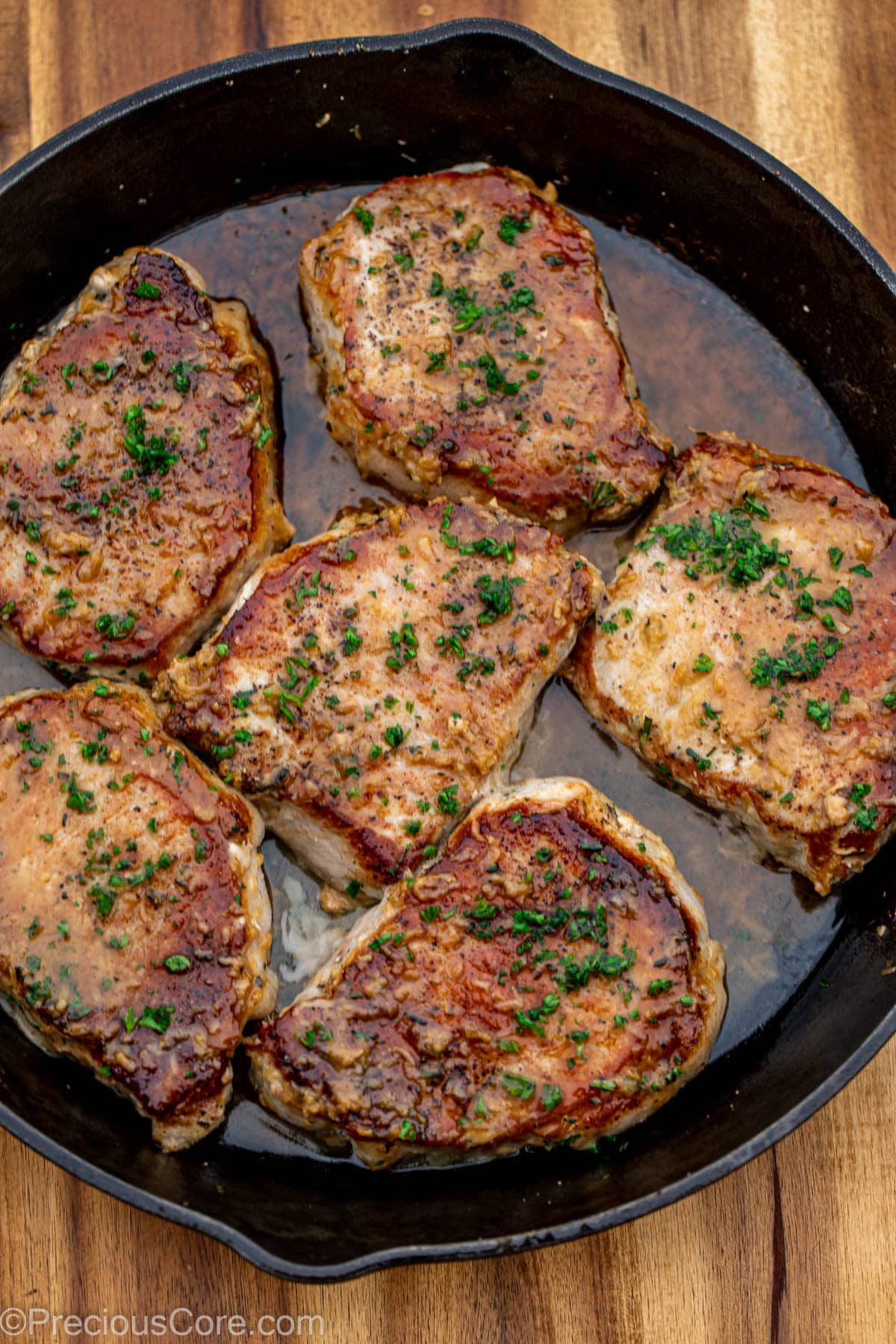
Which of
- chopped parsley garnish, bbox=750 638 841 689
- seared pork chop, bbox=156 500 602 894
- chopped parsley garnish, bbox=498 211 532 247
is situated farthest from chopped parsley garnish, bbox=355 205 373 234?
chopped parsley garnish, bbox=750 638 841 689

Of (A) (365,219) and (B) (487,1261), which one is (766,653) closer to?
(A) (365,219)

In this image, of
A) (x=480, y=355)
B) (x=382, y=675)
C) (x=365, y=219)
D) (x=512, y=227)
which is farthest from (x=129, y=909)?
(x=512, y=227)

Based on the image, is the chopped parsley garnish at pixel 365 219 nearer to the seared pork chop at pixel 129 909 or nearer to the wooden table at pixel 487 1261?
the wooden table at pixel 487 1261

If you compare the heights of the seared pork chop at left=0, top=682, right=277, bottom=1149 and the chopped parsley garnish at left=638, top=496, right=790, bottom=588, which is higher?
the chopped parsley garnish at left=638, top=496, right=790, bottom=588

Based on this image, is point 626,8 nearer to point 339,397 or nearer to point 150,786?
point 339,397

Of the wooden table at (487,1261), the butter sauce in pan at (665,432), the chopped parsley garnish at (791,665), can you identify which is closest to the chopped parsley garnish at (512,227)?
the butter sauce in pan at (665,432)

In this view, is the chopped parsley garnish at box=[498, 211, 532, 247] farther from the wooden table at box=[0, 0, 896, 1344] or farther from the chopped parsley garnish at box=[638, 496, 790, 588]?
the chopped parsley garnish at box=[638, 496, 790, 588]
